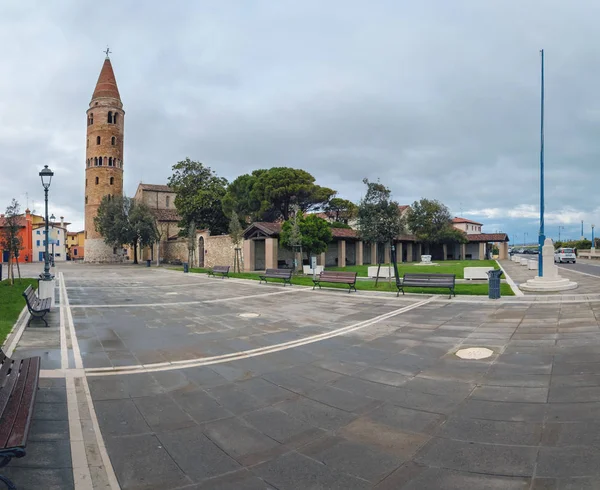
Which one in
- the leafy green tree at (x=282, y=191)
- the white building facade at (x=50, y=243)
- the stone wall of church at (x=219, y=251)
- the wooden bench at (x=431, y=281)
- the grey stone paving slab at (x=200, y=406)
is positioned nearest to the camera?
the grey stone paving slab at (x=200, y=406)

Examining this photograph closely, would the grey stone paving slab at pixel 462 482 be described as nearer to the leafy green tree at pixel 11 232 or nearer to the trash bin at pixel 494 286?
the trash bin at pixel 494 286

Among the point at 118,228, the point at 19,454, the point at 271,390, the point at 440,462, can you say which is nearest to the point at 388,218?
the point at 271,390

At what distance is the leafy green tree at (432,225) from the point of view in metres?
49.9

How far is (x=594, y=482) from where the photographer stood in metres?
2.90

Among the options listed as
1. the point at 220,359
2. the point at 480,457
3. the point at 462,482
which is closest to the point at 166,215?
the point at 220,359

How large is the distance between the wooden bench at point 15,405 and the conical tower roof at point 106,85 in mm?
68146

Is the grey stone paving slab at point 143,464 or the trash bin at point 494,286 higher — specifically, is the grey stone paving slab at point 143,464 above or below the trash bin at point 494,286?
below

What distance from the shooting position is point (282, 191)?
4272cm

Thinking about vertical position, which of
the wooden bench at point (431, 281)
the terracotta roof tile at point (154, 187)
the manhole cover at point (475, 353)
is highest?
the terracotta roof tile at point (154, 187)

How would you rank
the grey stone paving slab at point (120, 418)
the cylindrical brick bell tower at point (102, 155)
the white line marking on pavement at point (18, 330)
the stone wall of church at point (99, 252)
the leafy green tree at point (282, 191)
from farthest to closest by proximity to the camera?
the cylindrical brick bell tower at point (102, 155) → the stone wall of church at point (99, 252) → the leafy green tree at point (282, 191) → the white line marking on pavement at point (18, 330) → the grey stone paving slab at point (120, 418)

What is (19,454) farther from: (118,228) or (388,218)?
(118,228)

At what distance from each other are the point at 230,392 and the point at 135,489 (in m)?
2.10

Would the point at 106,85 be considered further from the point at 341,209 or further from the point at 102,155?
the point at 341,209

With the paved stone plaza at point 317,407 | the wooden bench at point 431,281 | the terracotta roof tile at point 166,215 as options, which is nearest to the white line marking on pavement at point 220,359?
the paved stone plaza at point 317,407
